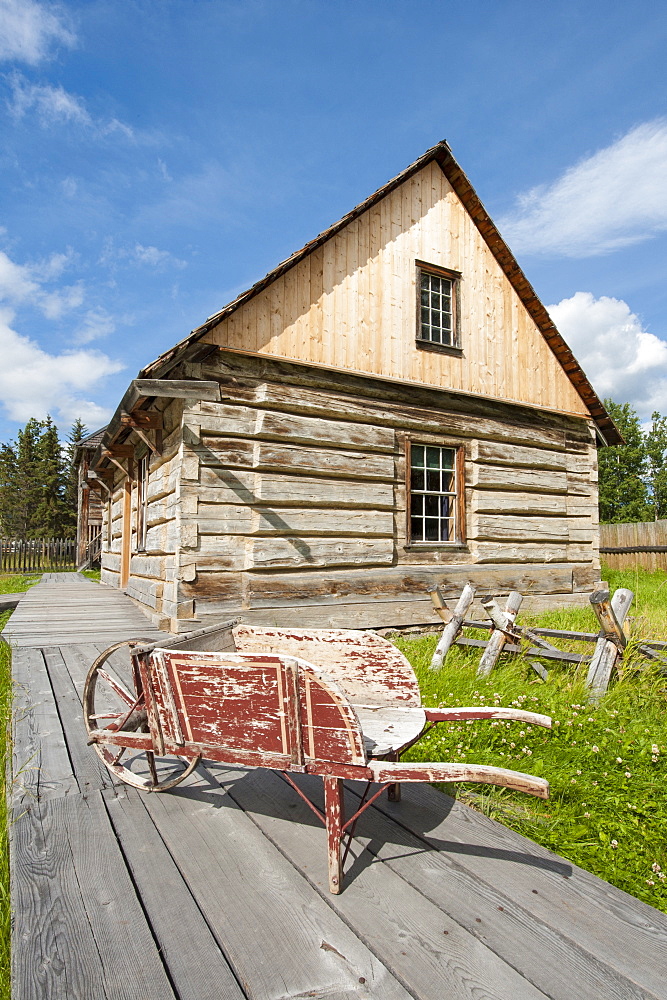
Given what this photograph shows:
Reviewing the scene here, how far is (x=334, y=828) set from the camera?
2.21 m

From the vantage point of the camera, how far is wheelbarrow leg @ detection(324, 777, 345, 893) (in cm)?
217

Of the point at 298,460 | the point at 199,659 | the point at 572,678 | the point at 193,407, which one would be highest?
the point at 193,407

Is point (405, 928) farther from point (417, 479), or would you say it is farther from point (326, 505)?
point (417, 479)

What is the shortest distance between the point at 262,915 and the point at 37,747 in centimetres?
226

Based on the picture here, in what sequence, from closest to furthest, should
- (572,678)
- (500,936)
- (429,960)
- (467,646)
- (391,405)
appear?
(429,960) < (500,936) < (572,678) < (467,646) < (391,405)

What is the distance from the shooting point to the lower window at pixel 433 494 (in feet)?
29.3

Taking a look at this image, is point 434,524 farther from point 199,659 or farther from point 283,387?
point 199,659

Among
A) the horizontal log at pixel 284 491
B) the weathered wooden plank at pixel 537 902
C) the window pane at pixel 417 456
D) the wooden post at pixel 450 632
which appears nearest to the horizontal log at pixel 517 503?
the window pane at pixel 417 456

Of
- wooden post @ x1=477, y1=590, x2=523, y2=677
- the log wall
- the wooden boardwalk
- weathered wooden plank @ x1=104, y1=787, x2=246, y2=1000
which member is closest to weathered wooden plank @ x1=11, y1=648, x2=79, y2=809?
the wooden boardwalk

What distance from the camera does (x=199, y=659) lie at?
2438mm

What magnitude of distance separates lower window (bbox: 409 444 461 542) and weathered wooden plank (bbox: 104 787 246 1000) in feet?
21.5

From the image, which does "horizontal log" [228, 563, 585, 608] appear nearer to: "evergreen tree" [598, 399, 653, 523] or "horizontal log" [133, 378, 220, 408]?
"horizontal log" [133, 378, 220, 408]

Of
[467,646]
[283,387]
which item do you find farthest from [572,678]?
[283,387]

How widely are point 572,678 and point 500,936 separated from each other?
4061 millimetres
